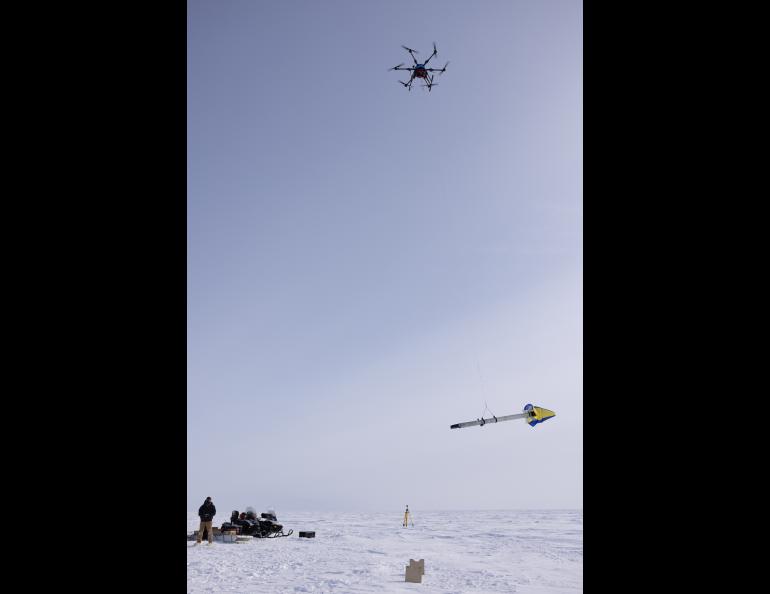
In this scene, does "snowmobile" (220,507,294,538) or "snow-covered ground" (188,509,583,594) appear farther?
"snowmobile" (220,507,294,538)

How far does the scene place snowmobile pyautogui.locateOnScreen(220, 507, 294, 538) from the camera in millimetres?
17312

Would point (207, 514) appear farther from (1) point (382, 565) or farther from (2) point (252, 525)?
(1) point (382, 565)

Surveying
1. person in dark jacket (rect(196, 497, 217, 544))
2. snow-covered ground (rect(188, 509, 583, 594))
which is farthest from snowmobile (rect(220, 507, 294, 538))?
person in dark jacket (rect(196, 497, 217, 544))

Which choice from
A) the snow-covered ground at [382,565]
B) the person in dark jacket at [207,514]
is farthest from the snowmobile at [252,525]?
the person in dark jacket at [207,514]

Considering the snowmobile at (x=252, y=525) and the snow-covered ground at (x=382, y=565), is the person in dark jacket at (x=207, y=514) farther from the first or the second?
Answer: the snowmobile at (x=252, y=525)

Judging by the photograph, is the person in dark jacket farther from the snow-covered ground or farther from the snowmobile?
the snowmobile

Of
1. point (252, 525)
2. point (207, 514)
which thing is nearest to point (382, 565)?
point (207, 514)
